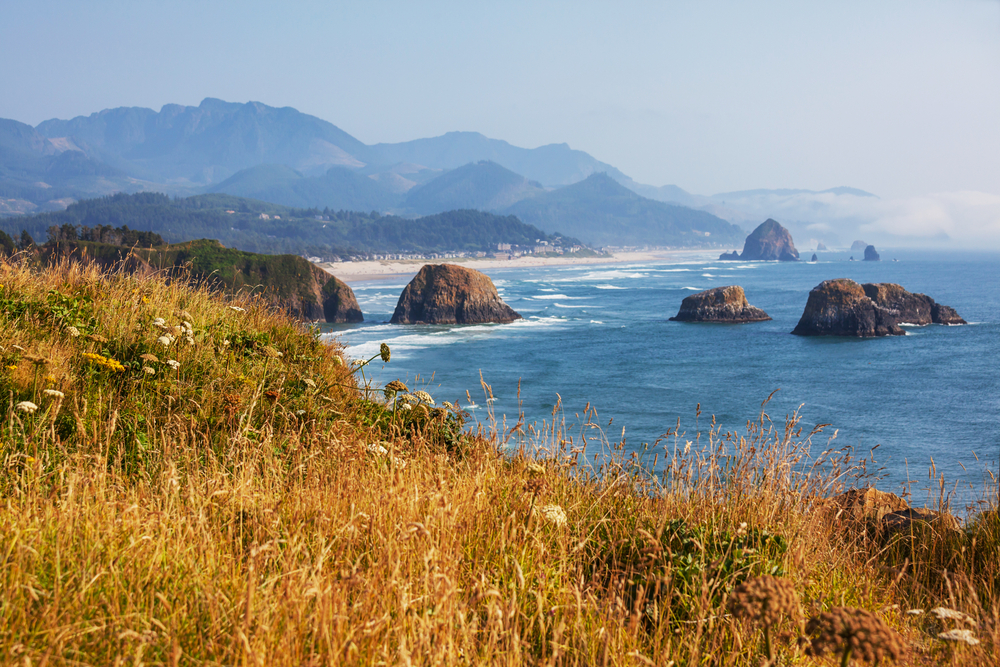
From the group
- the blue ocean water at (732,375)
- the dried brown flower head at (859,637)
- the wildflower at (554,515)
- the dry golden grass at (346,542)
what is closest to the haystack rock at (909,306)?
the blue ocean water at (732,375)

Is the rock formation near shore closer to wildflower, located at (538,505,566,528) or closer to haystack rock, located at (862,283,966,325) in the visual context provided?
haystack rock, located at (862,283,966,325)

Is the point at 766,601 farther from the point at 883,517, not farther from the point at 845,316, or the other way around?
the point at 845,316

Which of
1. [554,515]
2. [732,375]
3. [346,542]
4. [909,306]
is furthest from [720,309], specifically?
[346,542]

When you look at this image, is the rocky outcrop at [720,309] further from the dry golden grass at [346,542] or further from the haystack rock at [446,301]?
the dry golden grass at [346,542]

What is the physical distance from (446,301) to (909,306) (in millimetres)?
42263

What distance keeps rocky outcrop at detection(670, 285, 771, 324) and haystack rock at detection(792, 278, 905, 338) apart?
350 inches

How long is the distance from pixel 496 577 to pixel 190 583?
1.27 meters

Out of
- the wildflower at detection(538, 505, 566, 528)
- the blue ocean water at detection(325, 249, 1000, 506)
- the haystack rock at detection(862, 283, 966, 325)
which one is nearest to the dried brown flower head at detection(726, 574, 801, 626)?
the wildflower at detection(538, 505, 566, 528)

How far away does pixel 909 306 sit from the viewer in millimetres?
58000

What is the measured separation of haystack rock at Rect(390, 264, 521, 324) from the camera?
6112 cm

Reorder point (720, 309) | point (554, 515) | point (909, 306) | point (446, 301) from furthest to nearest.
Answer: point (720, 309)
point (446, 301)
point (909, 306)
point (554, 515)

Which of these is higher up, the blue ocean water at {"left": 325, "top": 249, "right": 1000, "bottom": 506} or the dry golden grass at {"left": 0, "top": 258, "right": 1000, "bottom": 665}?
the dry golden grass at {"left": 0, "top": 258, "right": 1000, "bottom": 665}

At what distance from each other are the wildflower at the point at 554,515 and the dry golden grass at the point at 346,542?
30mm

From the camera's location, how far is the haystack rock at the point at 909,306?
57.6 metres
